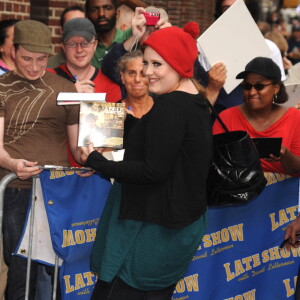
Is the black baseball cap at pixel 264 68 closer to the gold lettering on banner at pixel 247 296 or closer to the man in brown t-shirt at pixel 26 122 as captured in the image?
the man in brown t-shirt at pixel 26 122

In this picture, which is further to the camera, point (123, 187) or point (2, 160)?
point (2, 160)

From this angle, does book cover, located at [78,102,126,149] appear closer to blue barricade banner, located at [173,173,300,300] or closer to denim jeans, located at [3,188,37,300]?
denim jeans, located at [3,188,37,300]

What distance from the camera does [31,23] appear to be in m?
4.94

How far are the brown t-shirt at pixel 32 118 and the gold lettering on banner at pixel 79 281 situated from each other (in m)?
0.65

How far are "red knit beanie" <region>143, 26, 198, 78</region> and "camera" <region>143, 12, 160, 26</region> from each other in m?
2.18

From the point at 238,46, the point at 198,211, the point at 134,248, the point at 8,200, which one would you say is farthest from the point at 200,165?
the point at 238,46

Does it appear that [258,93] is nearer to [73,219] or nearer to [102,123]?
[102,123]

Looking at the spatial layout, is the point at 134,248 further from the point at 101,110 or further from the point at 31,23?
the point at 31,23

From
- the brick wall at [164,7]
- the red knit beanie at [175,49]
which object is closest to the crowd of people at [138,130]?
the red knit beanie at [175,49]

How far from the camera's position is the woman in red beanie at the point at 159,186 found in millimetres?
3650

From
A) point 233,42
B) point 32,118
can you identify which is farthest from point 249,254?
point 32,118

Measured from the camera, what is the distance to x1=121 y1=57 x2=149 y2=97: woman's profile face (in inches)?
223

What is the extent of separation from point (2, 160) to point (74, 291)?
0.94 metres

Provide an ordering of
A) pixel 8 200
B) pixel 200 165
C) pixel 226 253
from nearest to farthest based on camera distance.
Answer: pixel 200 165 < pixel 8 200 < pixel 226 253
